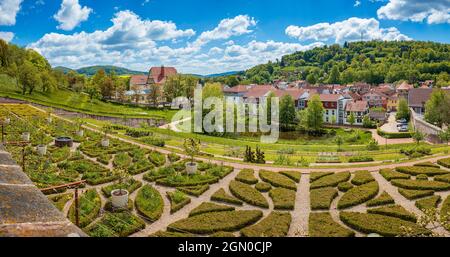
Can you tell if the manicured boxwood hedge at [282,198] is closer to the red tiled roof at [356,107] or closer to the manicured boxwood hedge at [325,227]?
the manicured boxwood hedge at [325,227]

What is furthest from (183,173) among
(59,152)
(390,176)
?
(390,176)

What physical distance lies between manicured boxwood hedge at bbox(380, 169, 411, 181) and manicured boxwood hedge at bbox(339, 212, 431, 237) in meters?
7.46

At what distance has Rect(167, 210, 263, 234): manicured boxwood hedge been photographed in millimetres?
19031

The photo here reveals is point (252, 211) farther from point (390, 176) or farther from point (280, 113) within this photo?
point (280, 113)

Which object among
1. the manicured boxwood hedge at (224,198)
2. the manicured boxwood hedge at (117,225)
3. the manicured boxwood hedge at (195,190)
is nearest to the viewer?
the manicured boxwood hedge at (117,225)

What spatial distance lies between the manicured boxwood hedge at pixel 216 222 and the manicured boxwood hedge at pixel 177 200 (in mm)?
1666

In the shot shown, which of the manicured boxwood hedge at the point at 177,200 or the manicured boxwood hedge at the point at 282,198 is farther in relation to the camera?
the manicured boxwood hedge at the point at 282,198

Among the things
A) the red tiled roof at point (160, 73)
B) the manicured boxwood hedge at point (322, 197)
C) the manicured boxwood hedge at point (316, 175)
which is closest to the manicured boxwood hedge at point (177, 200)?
the manicured boxwood hedge at point (322, 197)

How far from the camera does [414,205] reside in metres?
22.6

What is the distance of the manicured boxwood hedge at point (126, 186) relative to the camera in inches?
933

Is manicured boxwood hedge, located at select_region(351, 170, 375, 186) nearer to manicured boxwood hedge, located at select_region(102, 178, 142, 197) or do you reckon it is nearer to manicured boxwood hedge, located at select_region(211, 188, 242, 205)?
manicured boxwood hedge, located at select_region(211, 188, 242, 205)

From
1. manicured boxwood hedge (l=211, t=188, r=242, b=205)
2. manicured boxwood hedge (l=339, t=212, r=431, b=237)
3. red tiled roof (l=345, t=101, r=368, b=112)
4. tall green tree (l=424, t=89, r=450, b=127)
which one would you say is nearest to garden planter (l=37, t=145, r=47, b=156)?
manicured boxwood hedge (l=211, t=188, r=242, b=205)

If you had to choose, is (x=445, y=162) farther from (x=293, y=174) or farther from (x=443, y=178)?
(x=293, y=174)
